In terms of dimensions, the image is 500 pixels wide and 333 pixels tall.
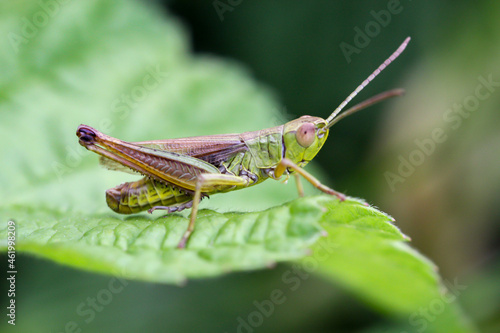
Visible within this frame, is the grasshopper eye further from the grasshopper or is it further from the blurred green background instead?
the blurred green background

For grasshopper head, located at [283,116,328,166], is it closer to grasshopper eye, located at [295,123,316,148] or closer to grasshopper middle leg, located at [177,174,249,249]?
grasshopper eye, located at [295,123,316,148]

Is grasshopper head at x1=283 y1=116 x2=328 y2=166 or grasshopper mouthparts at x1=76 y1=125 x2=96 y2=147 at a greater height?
grasshopper head at x1=283 y1=116 x2=328 y2=166

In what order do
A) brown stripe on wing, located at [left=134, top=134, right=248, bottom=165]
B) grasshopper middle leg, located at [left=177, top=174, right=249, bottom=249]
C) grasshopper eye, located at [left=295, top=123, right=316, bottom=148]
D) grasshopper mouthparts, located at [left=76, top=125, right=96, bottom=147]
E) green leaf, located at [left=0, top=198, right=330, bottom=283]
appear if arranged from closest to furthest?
1. green leaf, located at [left=0, top=198, right=330, bottom=283]
2. grasshopper middle leg, located at [left=177, top=174, right=249, bottom=249]
3. grasshopper mouthparts, located at [left=76, top=125, right=96, bottom=147]
4. brown stripe on wing, located at [left=134, top=134, right=248, bottom=165]
5. grasshopper eye, located at [left=295, top=123, right=316, bottom=148]

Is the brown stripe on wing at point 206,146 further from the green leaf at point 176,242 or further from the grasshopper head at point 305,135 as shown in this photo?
the green leaf at point 176,242

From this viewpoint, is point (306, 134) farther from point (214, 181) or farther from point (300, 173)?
point (214, 181)

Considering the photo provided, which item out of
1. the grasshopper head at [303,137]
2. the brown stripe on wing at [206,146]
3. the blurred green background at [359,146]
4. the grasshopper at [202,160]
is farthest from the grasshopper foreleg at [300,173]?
the blurred green background at [359,146]

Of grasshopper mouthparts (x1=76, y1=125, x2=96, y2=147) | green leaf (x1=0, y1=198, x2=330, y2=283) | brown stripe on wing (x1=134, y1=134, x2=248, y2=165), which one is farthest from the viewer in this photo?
brown stripe on wing (x1=134, y1=134, x2=248, y2=165)

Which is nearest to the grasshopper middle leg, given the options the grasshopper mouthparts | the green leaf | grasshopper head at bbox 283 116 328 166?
the green leaf

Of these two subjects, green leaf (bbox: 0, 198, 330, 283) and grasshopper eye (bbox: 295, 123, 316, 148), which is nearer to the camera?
green leaf (bbox: 0, 198, 330, 283)

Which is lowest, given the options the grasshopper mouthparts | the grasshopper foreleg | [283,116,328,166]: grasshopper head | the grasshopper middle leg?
the grasshopper middle leg
